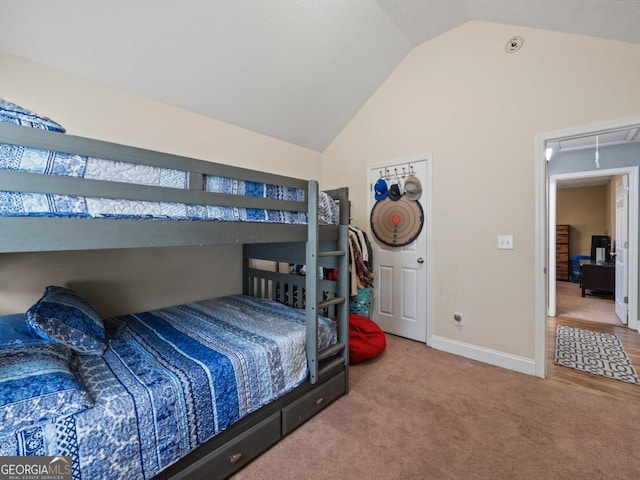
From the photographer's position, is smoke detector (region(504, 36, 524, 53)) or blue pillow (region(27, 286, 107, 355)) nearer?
blue pillow (region(27, 286, 107, 355))

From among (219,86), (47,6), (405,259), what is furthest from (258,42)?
(405,259)

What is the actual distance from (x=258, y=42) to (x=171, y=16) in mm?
617

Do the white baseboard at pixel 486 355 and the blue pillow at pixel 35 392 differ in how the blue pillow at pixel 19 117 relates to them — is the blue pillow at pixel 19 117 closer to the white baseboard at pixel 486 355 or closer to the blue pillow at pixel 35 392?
the blue pillow at pixel 35 392

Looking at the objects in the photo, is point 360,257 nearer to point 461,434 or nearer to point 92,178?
point 461,434

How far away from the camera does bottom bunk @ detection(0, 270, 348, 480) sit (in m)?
0.93

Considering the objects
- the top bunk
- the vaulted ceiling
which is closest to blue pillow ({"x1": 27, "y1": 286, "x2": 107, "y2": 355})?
the top bunk

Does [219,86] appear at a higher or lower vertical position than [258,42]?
lower

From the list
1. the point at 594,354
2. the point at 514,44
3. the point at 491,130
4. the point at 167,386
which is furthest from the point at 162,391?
the point at 594,354

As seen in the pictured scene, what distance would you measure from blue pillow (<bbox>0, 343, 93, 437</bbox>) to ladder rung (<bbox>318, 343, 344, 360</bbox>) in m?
1.19

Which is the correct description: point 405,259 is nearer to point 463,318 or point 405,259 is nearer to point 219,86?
point 463,318

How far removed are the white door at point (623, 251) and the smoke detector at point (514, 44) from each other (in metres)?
2.65

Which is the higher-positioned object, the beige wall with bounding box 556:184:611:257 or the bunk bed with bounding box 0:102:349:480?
the beige wall with bounding box 556:184:611:257

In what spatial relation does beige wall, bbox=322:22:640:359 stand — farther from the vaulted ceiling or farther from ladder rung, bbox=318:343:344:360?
ladder rung, bbox=318:343:344:360

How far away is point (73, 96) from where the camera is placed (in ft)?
6.33
